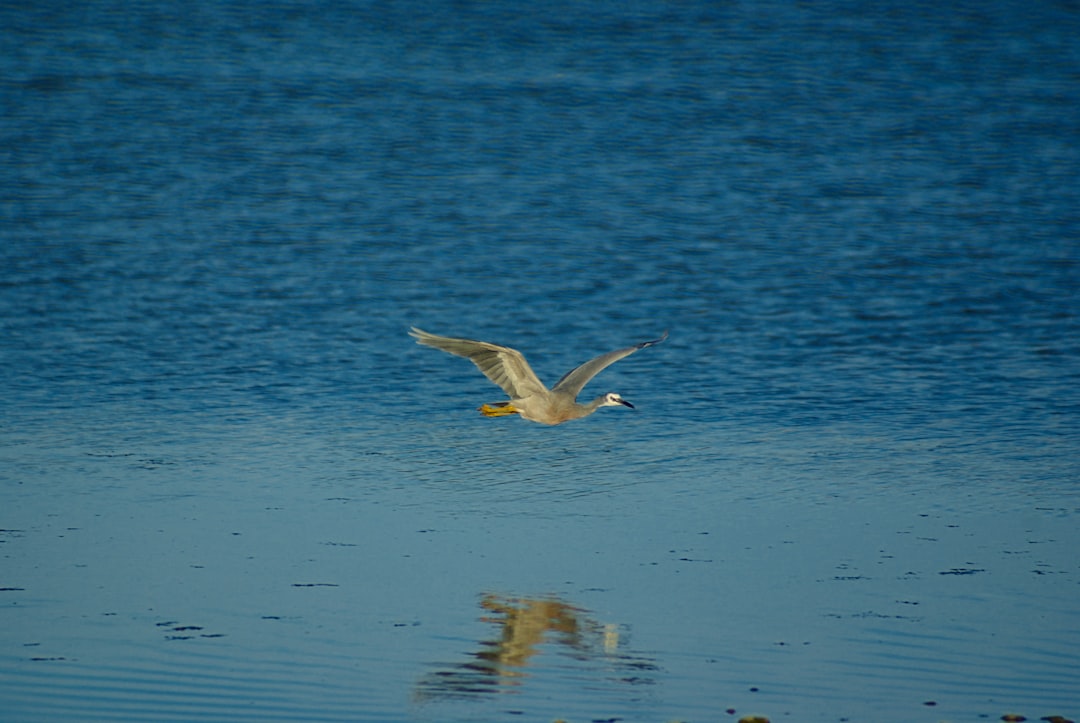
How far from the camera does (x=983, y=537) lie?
11367 millimetres

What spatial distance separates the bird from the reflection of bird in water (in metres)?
2.45

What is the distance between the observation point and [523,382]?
12172 millimetres

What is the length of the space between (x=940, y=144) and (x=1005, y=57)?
355 centimetres

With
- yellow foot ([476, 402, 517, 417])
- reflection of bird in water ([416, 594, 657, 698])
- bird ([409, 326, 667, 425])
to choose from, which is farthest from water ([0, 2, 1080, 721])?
yellow foot ([476, 402, 517, 417])

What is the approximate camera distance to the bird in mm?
11711

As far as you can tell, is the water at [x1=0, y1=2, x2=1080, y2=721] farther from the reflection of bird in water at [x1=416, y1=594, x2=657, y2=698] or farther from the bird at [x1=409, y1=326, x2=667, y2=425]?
the bird at [x1=409, y1=326, x2=667, y2=425]

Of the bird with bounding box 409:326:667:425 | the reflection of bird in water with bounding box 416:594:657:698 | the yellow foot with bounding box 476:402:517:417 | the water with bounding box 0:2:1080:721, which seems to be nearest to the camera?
the reflection of bird in water with bounding box 416:594:657:698

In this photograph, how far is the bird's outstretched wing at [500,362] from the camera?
37.9 ft

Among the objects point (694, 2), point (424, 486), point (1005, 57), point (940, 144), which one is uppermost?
point (694, 2)

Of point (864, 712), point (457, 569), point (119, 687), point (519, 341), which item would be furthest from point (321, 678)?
point (519, 341)

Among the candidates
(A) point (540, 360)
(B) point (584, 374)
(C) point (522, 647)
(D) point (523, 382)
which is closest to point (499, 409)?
(D) point (523, 382)

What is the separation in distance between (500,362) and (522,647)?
3524 mm

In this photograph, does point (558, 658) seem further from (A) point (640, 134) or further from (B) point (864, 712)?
(A) point (640, 134)

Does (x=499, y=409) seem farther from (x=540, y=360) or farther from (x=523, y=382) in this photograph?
(x=540, y=360)
